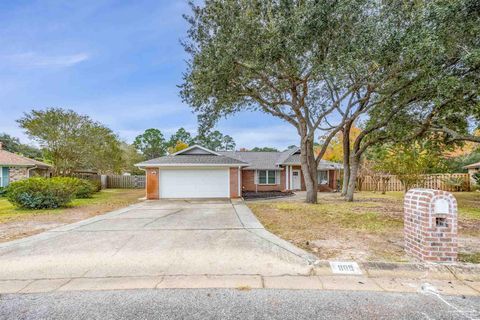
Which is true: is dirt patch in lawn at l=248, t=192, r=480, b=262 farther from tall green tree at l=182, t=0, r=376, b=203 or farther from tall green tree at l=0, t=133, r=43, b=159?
tall green tree at l=0, t=133, r=43, b=159

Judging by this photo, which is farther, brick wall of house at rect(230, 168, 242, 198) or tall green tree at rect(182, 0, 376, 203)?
brick wall of house at rect(230, 168, 242, 198)

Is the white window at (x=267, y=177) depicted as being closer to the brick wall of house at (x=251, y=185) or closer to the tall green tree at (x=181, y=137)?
the brick wall of house at (x=251, y=185)

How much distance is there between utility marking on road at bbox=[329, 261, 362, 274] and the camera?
13.8ft

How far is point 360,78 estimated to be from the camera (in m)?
10.4

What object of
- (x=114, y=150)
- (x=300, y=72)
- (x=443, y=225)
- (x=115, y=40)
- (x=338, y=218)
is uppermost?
(x=115, y=40)

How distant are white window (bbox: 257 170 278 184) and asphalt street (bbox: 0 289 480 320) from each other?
1834 cm

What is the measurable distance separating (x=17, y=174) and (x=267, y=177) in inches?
728

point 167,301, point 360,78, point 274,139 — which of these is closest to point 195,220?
point 167,301

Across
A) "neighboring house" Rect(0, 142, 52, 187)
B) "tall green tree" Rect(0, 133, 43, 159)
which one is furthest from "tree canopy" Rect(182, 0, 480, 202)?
"tall green tree" Rect(0, 133, 43, 159)

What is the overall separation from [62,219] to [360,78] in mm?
12179

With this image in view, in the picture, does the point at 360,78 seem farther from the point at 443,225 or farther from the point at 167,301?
the point at 167,301

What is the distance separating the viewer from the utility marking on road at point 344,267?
165 inches

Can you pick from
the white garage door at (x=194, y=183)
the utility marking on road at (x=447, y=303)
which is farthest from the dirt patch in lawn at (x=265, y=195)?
the utility marking on road at (x=447, y=303)

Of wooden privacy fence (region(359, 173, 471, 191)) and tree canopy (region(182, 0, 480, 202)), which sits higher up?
tree canopy (region(182, 0, 480, 202))
